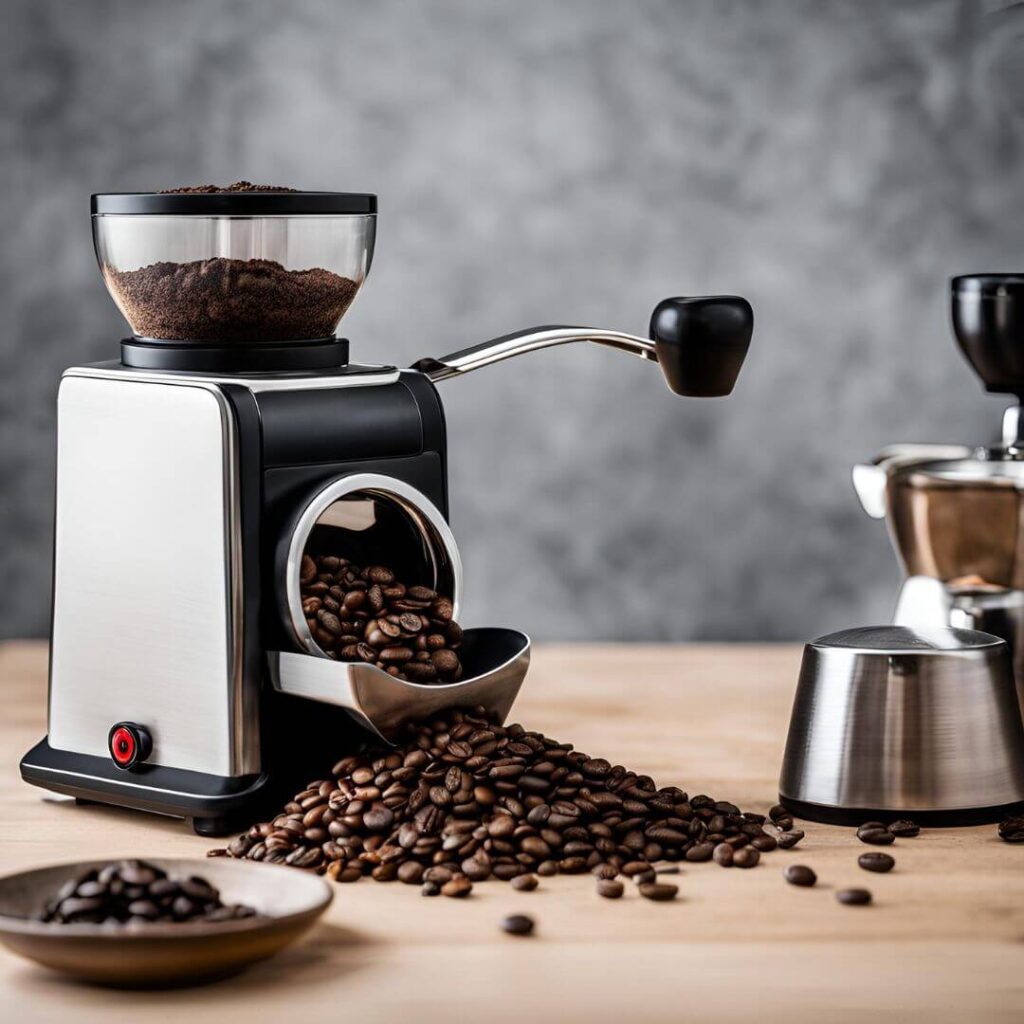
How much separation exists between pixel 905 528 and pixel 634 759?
15.6 inches

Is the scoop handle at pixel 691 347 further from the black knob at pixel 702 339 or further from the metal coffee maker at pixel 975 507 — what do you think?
the metal coffee maker at pixel 975 507

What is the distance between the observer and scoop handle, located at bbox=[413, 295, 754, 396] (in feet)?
5.84

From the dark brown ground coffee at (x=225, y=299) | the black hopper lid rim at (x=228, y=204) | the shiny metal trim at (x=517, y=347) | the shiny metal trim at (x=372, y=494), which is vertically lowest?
the shiny metal trim at (x=372, y=494)

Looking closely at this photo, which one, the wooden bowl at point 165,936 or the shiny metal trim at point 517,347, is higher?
the shiny metal trim at point 517,347

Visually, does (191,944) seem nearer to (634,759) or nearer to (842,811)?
(842,811)

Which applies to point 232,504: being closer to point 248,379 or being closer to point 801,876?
point 248,379

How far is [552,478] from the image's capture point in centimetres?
282

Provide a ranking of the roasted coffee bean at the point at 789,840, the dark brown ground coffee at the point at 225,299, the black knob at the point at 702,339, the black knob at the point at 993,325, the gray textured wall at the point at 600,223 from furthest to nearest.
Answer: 1. the gray textured wall at the point at 600,223
2. the black knob at the point at 993,325
3. the black knob at the point at 702,339
4. the dark brown ground coffee at the point at 225,299
5. the roasted coffee bean at the point at 789,840

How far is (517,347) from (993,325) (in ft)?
1.68

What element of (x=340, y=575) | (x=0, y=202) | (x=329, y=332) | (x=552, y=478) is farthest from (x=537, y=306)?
(x=340, y=575)

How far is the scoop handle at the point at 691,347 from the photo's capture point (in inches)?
70.1

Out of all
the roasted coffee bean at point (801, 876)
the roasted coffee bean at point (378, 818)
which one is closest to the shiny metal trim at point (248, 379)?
the roasted coffee bean at point (378, 818)

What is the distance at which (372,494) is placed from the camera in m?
1.71

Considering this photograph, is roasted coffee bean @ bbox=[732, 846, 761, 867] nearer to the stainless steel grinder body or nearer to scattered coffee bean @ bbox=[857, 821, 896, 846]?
scattered coffee bean @ bbox=[857, 821, 896, 846]
